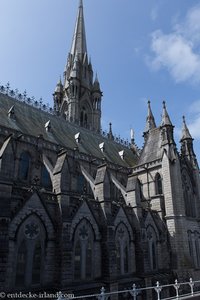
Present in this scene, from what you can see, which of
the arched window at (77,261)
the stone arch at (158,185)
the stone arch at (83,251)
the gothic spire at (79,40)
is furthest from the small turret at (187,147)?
the gothic spire at (79,40)

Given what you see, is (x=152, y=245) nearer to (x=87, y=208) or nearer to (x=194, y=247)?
(x=194, y=247)

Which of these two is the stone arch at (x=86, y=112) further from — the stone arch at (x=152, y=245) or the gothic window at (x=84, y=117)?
the stone arch at (x=152, y=245)

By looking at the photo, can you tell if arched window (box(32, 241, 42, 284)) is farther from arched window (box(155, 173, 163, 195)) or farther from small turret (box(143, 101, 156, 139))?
small turret (box(143, 101, 156, 139))

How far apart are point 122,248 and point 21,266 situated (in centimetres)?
878

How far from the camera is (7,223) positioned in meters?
13.1

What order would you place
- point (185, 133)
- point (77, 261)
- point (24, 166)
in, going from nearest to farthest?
point (77, 261) < point (24, 166) < point (185, 133)

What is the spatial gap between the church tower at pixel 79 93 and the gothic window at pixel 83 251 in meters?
30.8

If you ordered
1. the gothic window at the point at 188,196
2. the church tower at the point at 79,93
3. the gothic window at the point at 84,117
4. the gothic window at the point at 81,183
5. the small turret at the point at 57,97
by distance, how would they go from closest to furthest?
the gothic window at the point at 81,183 < the gothic window at the point at 188,196 < the church tower at the point at 79,93 < the gothic window at the point at 84,117 < the small turret at the point at 57,97

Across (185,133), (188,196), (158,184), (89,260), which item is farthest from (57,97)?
(89,260)

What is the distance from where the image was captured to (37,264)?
1470 centimetres

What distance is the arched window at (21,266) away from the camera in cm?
1373

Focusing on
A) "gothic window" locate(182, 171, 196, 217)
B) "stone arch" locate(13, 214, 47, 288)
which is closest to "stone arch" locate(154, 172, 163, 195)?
"gothic window" locate(182, 171, 196, 217)

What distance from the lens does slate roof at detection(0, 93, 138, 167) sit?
80.4 ft

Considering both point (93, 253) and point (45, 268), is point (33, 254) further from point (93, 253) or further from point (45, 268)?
point (93, 253)
